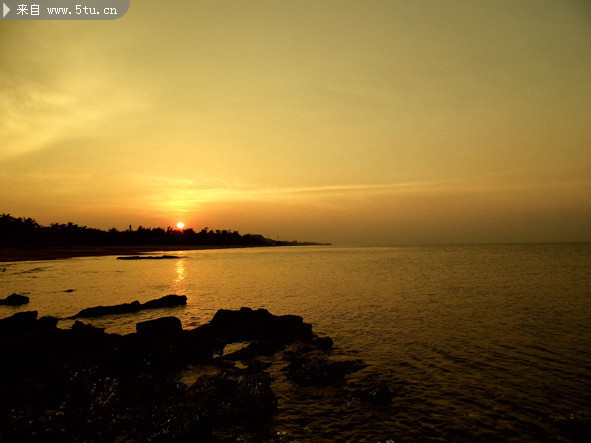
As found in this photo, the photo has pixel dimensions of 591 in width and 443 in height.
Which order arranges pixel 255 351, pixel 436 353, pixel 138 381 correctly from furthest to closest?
pixel 436 353 → pixel 255 351 → pixel 138 381

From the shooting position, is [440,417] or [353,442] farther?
[440,417]

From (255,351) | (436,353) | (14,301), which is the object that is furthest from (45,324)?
(436,353)

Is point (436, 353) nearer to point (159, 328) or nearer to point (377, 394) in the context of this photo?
point (377, 394)

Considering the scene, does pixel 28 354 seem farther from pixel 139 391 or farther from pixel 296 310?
pixel 296 310

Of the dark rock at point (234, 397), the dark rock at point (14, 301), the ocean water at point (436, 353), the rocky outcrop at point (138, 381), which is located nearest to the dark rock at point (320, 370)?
the rocky outcrop at point (138, 381)

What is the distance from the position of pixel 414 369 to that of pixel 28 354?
49.6ft

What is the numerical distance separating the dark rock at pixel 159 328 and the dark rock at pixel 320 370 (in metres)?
5.89

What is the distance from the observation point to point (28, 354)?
469 inches

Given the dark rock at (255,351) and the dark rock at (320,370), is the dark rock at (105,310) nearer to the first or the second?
the dark rock at (255,351)

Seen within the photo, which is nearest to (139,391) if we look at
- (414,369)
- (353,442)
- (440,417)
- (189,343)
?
(189,343)

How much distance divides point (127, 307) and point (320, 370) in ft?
62.4

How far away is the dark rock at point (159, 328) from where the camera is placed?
49.1 ft

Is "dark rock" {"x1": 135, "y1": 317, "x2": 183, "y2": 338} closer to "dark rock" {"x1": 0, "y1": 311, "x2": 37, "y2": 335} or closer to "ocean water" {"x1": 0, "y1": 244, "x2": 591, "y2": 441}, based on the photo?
"dark rock" {"x1": 0, "y1": 311, "x2": 37, "y2": 335}

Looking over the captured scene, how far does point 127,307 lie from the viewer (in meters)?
25.3
